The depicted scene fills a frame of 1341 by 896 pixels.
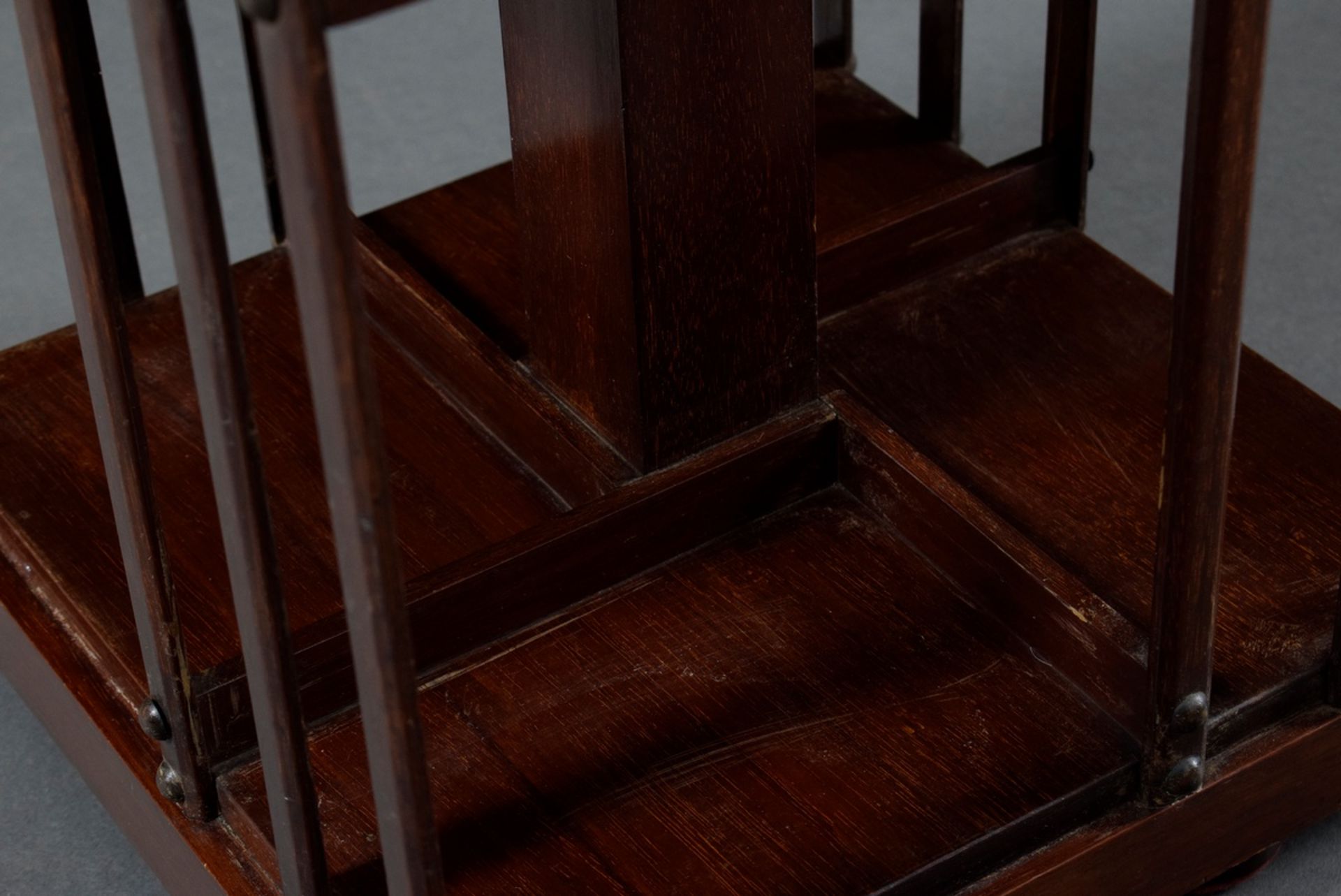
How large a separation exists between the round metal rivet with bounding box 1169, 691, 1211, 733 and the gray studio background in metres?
0.60

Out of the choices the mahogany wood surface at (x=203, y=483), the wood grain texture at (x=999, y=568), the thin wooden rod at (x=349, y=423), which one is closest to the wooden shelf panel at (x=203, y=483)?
the mahogany wood surface at (x=203, y=483)

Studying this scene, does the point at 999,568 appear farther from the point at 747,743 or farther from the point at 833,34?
the point at 833,34

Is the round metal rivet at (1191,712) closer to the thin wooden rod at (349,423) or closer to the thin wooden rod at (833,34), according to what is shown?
→ the thin wooden rod at (349,423)

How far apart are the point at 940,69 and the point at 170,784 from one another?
76 cm

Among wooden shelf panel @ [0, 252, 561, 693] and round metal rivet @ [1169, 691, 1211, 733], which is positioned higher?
round metal rivet @ [1169, 691, 1211, 733]

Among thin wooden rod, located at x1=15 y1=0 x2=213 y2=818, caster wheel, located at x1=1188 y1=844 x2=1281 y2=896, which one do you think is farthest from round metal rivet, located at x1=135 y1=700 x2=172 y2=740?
caster wheel, located at x1=1188 y1=844 x2=1281 y2=896

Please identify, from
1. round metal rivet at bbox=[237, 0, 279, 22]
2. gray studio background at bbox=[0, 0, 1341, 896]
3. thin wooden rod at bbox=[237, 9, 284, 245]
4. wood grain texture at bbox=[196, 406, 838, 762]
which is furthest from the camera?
gray studio background at bbox=[0, 0, 1341, 896]

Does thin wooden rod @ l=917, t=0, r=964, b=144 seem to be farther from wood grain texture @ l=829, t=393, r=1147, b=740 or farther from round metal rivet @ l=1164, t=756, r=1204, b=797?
round metal rivet @ l=1164, t=756, r=1204, b=797

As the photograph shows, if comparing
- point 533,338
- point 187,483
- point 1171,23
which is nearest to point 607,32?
point 533,338

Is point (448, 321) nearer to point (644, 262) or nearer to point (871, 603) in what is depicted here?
point (644, 262)

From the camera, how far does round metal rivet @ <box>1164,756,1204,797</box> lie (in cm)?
102

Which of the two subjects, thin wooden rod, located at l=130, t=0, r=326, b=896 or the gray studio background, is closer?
thin wooden rod, located at l=130, t=0, r=326, b=896

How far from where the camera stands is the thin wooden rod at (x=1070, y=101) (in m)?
1.38

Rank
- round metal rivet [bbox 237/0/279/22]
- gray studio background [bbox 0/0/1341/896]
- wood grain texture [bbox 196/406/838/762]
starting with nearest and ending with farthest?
1. round metal rivet [bbox 237/0/279/22]
2. wood grain texture [bbox 196/406/838/762]
3. gray studio background [bbox 0/0/1341/896]
